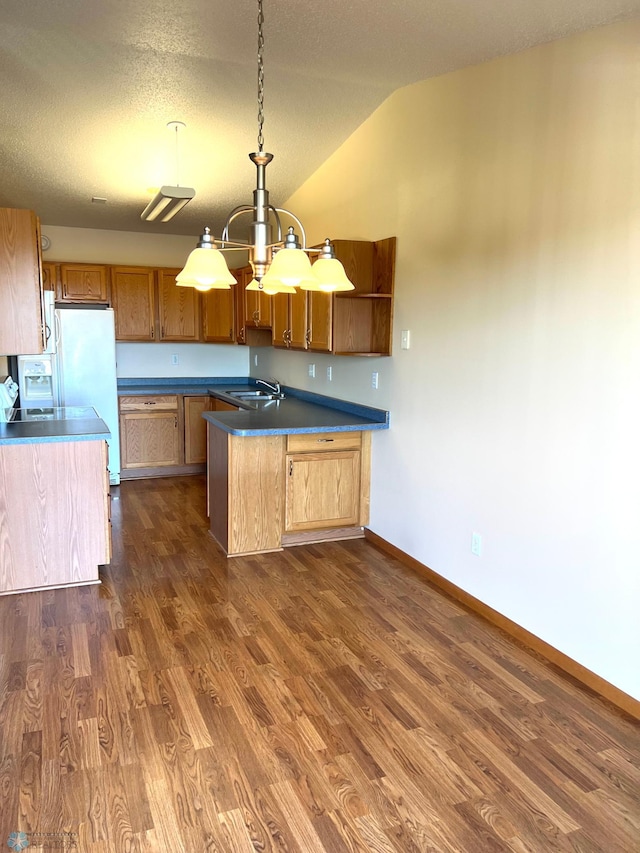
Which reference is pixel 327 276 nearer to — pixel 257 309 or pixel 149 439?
pixel 257 309

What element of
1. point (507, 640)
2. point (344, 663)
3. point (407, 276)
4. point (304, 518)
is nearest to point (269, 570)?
point (304, 518)

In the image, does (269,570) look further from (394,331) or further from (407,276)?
(407,276)

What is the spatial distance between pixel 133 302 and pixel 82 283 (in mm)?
501

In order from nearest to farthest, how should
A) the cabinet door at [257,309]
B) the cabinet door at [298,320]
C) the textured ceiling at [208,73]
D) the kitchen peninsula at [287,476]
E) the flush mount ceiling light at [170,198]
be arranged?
the textured ceiling at [208,73], the flush mount ceiling light at [170,198], the kitchen peninsula at [287,476], the cabinet door at [298,320], the cabinet door at [257,309]

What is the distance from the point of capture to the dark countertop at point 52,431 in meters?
3.10

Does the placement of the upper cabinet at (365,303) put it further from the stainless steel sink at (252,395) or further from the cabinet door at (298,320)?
the stainless steel sink at (252,395)

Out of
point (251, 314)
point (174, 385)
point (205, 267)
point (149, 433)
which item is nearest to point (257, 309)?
point (251, 314)

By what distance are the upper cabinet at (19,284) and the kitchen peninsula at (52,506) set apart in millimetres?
510

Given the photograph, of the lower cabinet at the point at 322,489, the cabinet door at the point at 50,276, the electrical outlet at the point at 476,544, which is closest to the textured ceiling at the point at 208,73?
the cabinet door at the point at 50,276

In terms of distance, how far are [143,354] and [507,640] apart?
4.88 meters

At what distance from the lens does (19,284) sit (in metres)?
3.02

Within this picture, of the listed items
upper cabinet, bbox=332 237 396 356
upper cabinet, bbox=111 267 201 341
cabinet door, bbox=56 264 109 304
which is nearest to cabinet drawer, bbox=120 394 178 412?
upper cabinet, bbox=111 267 201 341

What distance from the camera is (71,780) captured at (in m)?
1.86

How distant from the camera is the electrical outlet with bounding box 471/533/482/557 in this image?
3.07 m
